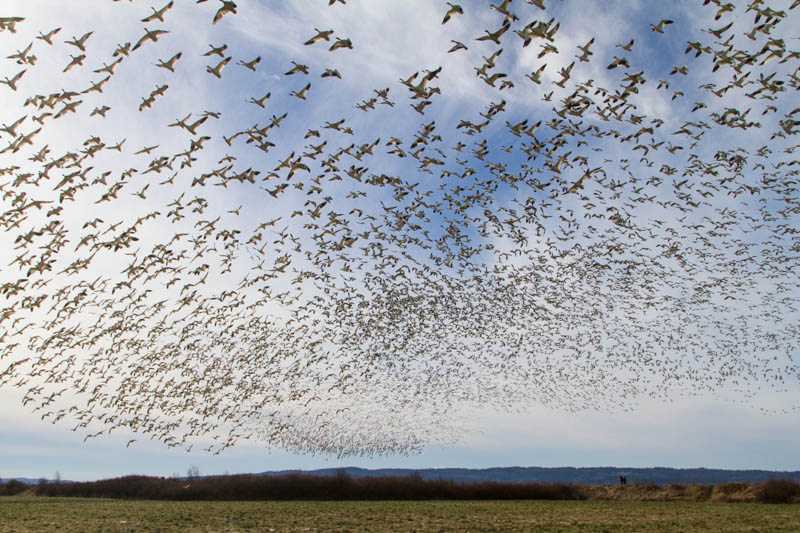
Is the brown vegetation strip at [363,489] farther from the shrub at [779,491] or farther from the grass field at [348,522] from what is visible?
the grass field at [348,522]

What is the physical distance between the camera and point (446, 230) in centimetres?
2906

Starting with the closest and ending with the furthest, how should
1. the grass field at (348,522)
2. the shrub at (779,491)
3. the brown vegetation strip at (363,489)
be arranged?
the grass field at (348,522)
the shrub at (779,491)
the brown vegetation strip at (363,489)

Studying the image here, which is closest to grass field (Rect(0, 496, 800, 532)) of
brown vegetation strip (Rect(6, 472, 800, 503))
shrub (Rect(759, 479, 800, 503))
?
shrub (Rect(759, 479, 800, 503))

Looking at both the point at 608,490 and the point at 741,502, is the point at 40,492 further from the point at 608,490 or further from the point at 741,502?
the point at 741,502

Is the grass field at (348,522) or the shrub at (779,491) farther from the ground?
the grass field at (348,522)

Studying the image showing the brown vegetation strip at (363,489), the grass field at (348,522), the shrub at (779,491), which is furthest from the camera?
the brown vegetation strip at (363,489)

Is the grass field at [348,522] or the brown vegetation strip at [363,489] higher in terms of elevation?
the grass field at [348,522]

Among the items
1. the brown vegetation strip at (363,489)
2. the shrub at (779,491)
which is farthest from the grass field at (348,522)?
the brown vegetation strip at (363,489)

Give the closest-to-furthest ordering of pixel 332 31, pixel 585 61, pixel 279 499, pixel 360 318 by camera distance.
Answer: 1. pixel 332 31
2. pixel 585 61
3. pixel 360 318
4. pixel 279 499

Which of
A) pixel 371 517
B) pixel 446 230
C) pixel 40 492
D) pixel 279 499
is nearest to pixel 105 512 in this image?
pixel 371 517

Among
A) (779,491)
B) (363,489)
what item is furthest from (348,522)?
(779,491)

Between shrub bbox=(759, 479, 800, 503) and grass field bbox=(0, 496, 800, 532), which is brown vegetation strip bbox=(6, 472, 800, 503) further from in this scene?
grass field bbox=(0, 496, 800, 532)

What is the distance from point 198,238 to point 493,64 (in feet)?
45.5

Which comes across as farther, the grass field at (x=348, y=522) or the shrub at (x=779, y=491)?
the shrub at (x=779, y=491)
